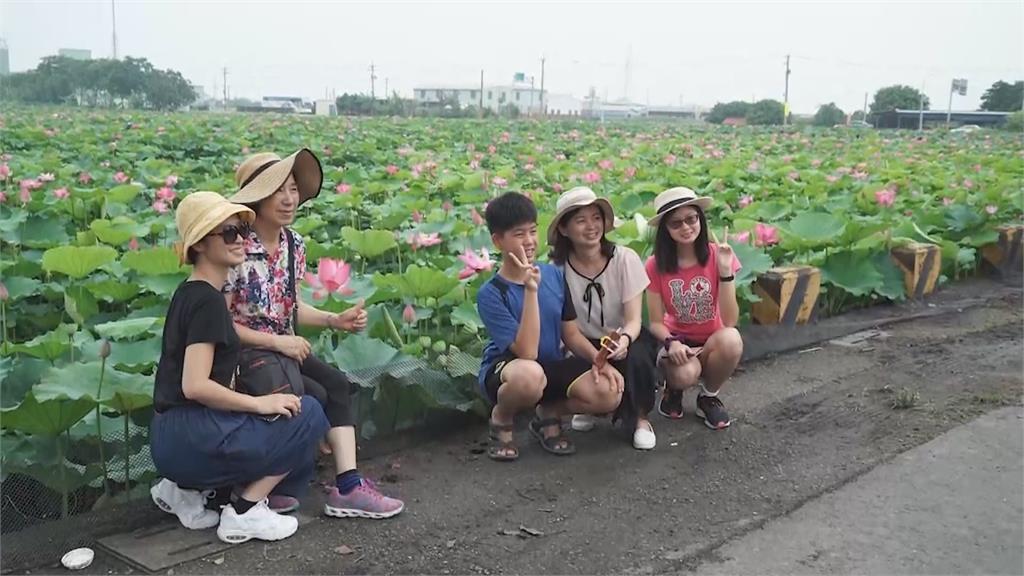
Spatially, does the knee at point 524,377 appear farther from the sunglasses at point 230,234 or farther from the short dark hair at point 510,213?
the sunglasses at point 230,234

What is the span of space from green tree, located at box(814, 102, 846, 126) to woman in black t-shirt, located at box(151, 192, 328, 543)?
53.4 m

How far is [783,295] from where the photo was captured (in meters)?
4.63

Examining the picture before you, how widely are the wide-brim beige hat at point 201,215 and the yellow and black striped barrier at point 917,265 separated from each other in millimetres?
4303

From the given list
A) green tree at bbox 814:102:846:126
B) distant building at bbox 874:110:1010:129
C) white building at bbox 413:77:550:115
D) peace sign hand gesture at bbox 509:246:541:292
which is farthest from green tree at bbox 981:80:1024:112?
peace sign hand gesture at bbox 509:246:541:292

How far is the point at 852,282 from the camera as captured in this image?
17.3ft

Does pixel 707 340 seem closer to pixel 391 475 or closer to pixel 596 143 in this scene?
pixel 391 475

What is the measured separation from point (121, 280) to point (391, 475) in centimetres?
182

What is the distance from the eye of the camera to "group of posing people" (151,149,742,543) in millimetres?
2406

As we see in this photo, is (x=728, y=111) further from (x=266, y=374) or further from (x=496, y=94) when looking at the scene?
(x=266, y=374)

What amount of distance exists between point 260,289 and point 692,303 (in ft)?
5.48

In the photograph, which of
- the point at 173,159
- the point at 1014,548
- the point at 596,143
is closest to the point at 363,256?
the point at 1014,548

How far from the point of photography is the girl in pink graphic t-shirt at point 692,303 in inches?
137

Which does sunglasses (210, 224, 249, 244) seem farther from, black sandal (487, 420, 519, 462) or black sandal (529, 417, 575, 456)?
black sandal (529, 417, 575, 456)

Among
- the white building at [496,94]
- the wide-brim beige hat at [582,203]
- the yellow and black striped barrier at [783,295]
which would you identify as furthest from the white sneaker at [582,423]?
the white building at [496,94]
